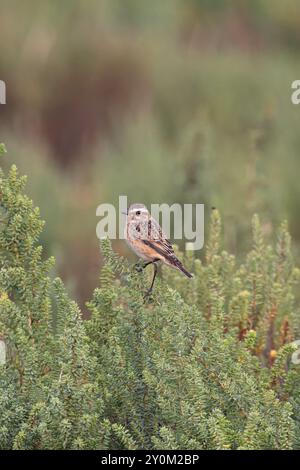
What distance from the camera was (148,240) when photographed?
531 centimetres

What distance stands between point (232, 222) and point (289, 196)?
10.2 feet

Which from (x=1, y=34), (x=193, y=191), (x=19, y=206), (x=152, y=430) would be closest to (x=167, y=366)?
(x=152, y=430)

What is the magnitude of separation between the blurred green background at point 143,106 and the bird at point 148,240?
2.95 meters

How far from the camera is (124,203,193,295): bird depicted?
513cm

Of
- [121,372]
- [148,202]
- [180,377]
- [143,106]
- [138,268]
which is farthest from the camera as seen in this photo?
[143,106]

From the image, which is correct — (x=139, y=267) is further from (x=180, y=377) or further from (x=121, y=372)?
(x=180, y=377)

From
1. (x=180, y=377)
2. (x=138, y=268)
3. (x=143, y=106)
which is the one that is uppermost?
(x=143, y=106)

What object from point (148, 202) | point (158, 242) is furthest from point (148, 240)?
point (148, 202)

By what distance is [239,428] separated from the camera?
151 inches

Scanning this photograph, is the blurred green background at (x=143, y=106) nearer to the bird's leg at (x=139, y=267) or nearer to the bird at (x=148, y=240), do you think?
the bird at (x=148, y=240)

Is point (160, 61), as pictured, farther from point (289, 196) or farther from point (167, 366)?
point (167, 366)

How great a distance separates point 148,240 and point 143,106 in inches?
420

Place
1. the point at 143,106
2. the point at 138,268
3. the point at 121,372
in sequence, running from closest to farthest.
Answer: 1. the point at 121,372
2. the point at 138,268
3. the point at 143,106

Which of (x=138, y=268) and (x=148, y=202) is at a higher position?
(x=148, y=202)
